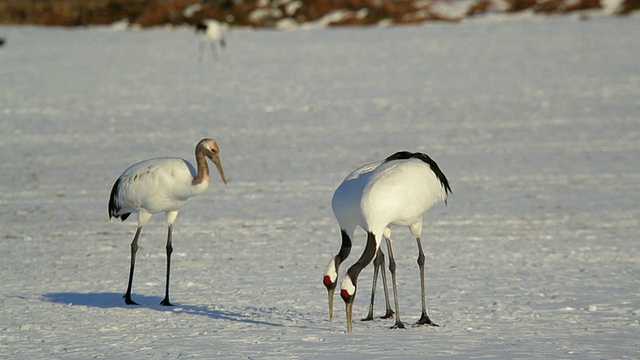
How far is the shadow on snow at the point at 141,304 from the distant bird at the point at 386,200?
779 millimetres

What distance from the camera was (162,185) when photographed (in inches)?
292

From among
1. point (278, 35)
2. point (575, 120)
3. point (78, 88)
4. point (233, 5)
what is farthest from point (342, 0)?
point (575, 120)

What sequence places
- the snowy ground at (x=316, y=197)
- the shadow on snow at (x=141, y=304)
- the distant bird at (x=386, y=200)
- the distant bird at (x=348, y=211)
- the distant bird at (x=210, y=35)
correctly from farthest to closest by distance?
A: 1. the distant bird at (x=210, y=35)
2. the shadow on snow at (x=141, y=304)
3. the snowy ground at (x=316, y=197)
4. the distant bird at (x=348, y=211)
5. the distant bird at (x=386, y=200)

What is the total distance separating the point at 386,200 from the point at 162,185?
1.95 meters

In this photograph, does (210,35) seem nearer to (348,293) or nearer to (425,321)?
(425,321)

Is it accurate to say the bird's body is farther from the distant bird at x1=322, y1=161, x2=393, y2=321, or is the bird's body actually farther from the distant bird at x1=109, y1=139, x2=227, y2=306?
the distant bird at x1=322, y1=161, x2=393, y2=321

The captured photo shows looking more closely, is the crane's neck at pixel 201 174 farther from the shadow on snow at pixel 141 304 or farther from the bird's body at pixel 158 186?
the shadow on snow at pixel 141 304

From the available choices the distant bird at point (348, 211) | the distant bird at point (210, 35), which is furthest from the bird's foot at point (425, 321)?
the distant bird at point (210, 35)

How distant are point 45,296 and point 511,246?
13.1 feet

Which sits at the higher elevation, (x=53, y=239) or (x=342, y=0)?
(x=342, y=0)

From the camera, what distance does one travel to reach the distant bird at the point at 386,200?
6.21 metres

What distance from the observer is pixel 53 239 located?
9609 millimetres

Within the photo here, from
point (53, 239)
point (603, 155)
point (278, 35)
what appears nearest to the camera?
point (53, 239)

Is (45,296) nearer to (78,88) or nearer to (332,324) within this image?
(332,324)
